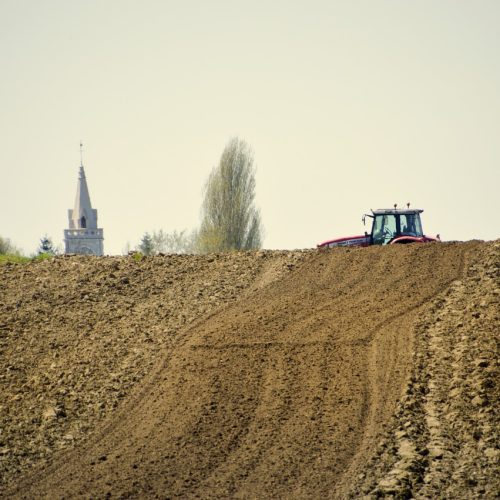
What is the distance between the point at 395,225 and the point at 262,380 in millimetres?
12969

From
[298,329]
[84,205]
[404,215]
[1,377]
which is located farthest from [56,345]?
[84,205]

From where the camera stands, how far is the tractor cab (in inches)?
1163

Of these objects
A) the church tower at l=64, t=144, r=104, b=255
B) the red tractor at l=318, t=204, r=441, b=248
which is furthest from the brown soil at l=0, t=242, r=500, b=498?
the church tower at l=64, t=144, r=104, b=255

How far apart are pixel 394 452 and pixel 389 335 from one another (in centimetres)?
504

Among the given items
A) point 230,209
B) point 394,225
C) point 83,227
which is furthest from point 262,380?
point 83,227

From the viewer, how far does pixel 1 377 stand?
19.6m

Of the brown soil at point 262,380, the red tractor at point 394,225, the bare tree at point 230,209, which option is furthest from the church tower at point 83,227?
the brown soil at point 262,380

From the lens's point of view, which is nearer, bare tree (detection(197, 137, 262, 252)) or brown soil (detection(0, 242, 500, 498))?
brown soil (detection(0, 242, 500, 498))

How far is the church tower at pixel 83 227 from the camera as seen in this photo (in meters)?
138

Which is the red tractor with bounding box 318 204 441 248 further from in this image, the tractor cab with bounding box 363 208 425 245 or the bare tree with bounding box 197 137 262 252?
the bare tree with bounding box 197 137 262 252

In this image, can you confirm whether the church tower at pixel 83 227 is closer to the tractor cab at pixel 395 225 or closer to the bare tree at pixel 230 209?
the bare tree at pixel 230 209

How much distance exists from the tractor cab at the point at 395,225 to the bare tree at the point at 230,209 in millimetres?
31339

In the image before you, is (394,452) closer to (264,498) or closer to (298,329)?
(264,498)

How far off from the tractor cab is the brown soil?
11.2 ft
